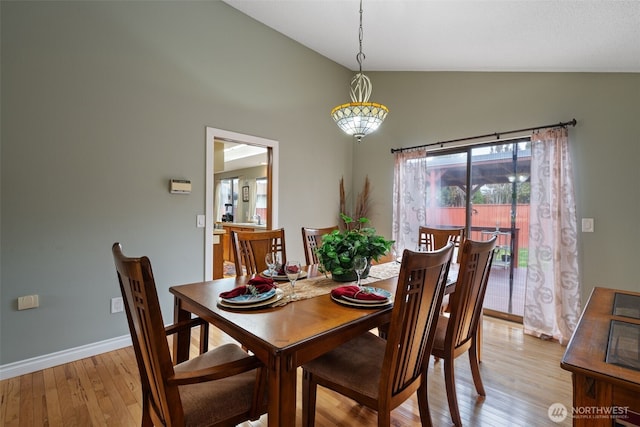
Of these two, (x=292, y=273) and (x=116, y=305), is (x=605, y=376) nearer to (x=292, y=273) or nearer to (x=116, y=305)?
(x=292, y=273)

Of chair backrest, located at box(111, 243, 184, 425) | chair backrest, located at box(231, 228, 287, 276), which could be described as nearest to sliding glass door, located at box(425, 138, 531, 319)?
chair backrest, located at box(231, 228, 287, 276)

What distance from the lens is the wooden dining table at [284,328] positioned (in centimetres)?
104

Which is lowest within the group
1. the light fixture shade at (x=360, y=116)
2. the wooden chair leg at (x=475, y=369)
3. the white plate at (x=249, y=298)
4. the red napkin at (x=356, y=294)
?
the wooden chair leg at (x=475, y=369)

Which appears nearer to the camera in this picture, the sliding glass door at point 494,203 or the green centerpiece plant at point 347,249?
the green centerpiece plant at point 347,249

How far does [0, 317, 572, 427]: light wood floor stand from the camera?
5.71 feet

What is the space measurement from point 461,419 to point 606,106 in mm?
2918

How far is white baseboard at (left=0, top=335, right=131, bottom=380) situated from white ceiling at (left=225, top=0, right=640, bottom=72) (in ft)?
11.6

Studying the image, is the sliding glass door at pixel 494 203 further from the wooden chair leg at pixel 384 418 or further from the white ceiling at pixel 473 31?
the wooden chair leg at pixel 384 418

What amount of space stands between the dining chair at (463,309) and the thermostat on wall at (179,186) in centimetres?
247

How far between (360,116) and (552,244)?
2268 millimetres

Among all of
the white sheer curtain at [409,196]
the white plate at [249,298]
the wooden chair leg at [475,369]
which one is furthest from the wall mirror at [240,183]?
the wooden chair leg at [475,369]

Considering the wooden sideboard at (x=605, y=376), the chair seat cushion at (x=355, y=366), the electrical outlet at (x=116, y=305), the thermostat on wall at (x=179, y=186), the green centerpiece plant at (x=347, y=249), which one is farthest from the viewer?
the thermostat on wall at (x=179, y=186)

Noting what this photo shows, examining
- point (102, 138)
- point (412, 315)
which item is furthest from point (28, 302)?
point (412, 315)

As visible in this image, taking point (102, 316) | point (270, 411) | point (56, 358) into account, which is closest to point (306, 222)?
point (102, 316)
